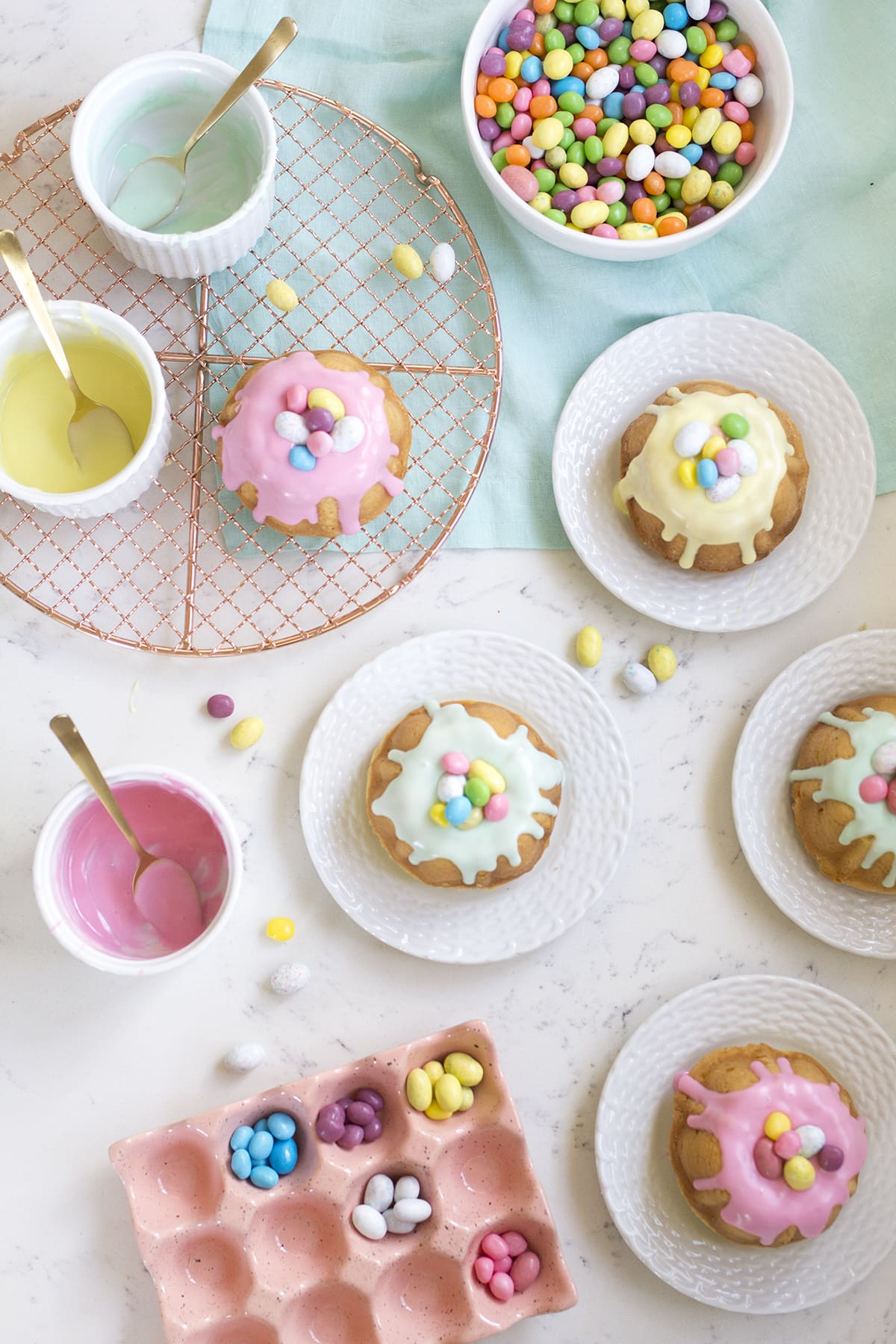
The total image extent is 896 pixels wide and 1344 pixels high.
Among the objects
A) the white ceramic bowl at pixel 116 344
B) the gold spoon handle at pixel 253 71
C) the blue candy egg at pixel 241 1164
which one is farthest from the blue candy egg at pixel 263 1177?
the gold spoon handle at pixel 253 71

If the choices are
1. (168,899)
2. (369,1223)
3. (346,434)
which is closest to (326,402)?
(346,434)

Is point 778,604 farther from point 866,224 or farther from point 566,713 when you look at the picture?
point 866,224

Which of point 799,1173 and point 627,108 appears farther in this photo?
point 627,108

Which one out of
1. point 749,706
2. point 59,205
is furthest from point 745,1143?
point 59,205

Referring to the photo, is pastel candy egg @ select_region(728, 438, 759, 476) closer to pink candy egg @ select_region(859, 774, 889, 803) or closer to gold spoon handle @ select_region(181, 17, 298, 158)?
pink candy egg @ select_region(859, 774, 889, 803)

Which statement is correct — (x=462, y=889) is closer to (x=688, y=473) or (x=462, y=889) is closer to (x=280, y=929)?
(x=280, y=929)

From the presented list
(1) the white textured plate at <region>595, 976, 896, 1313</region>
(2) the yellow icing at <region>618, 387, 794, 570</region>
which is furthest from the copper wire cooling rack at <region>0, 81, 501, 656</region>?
(1) the white textured plate at <region>595, 976, 896, 1313</region>
